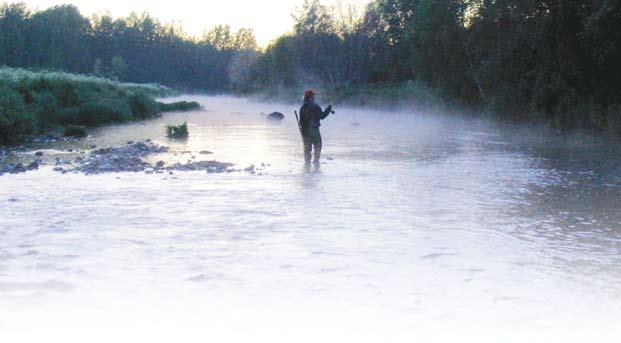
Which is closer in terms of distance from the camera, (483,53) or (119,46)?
(483,53)

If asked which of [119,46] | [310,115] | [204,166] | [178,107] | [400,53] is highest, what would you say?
[119,46]

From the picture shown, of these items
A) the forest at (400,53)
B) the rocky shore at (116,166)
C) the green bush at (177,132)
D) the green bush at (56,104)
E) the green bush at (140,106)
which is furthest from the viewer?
the green bush at (140,106)

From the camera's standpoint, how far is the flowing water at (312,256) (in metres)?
5.79

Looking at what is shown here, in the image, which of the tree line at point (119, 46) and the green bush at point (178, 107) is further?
the tree line at point (119, 46)

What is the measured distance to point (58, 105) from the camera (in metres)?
34.3

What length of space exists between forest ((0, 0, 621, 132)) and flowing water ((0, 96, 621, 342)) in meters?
10.8

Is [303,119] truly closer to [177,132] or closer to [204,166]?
[204,166]

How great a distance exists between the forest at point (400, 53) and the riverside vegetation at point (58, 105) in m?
18.8

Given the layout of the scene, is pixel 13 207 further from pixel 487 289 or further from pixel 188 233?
pixel 487 289

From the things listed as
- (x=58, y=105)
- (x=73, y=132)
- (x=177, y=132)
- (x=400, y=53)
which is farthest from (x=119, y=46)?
(x=177, y=132)

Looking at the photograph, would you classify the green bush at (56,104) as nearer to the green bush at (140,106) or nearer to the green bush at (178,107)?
the green bush at (140,106)

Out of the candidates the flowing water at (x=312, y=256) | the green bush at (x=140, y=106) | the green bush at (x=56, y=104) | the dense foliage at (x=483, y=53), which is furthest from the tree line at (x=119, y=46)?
the flowing water at (x=312, y=256)

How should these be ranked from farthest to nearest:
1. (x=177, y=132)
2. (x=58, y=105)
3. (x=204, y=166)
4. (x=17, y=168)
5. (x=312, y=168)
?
(x=58, y=105), (x=177, y=132), (x=312, y=168), (x=204, y=166), (x=17, y=168)

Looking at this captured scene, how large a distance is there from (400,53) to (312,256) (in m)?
64.3
